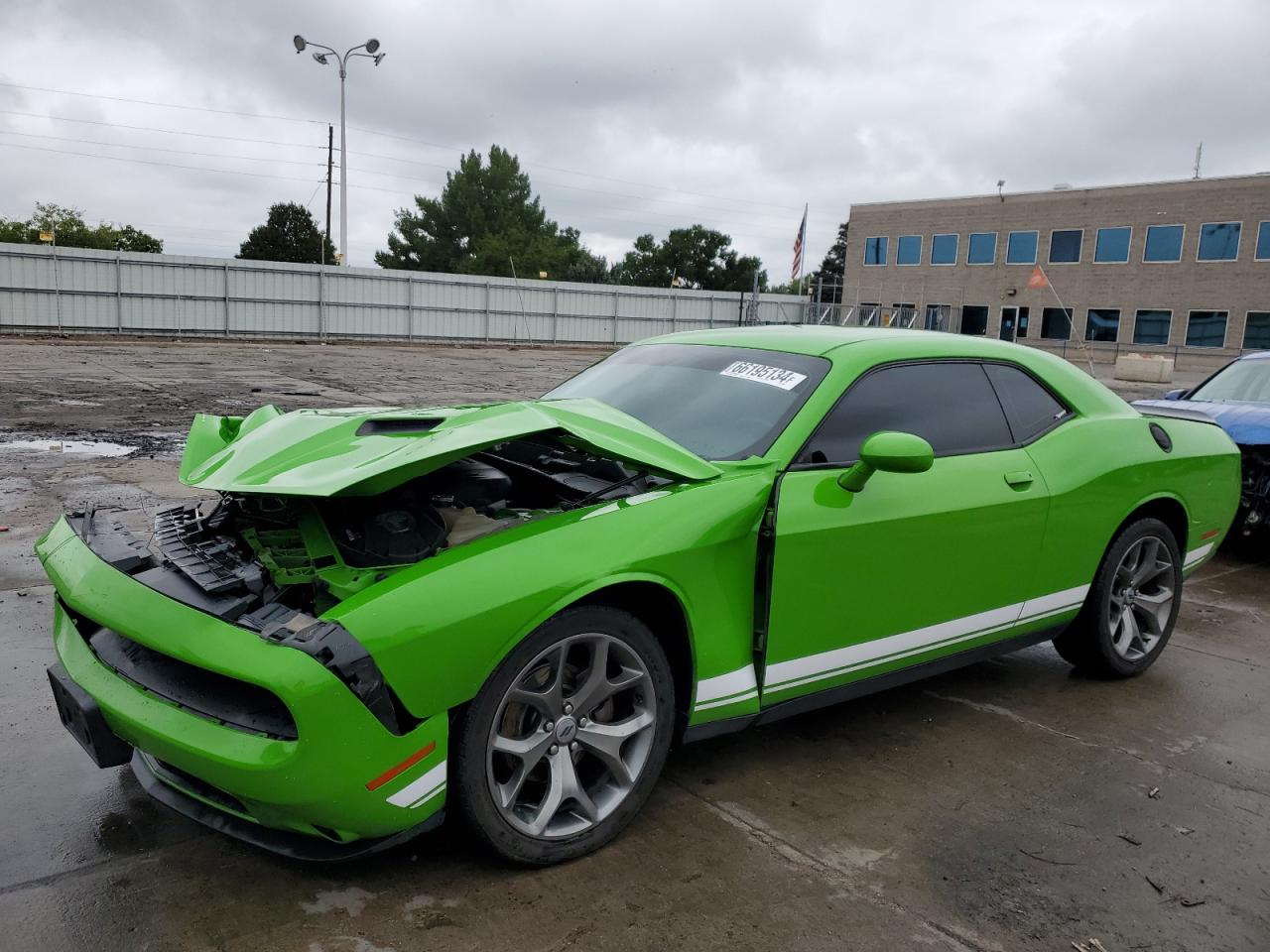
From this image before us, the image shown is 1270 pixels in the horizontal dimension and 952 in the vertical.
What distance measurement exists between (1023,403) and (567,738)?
97.6 inches

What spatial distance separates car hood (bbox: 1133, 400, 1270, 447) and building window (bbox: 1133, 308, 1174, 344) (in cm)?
3716

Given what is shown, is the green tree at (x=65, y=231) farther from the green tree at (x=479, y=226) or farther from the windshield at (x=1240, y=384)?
the windshield at (x=1240, y=384)

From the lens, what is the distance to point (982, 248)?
44.2m

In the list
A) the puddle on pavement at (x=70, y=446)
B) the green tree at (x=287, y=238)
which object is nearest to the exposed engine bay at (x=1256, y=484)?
the puddle on pavement at (x=70, y=446)

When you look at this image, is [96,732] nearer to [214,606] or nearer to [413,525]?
[214,606]

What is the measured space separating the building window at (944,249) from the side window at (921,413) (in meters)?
44.6

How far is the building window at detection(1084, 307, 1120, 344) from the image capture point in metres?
41.0

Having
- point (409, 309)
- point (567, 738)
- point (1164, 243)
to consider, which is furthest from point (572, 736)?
point (1164, 243)

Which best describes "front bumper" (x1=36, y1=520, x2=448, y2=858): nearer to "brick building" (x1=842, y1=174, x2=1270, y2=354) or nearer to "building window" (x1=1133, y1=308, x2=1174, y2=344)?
"brick building" (x1=842, y1=174, x2=1270, y2=354)

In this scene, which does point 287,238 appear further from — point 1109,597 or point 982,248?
point 1109,597

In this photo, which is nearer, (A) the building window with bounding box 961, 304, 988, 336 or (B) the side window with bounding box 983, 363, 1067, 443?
(B) the side window with bounding box 983, 363, 1067, 443

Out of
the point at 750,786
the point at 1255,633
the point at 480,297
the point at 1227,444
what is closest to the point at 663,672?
the point at 750,786

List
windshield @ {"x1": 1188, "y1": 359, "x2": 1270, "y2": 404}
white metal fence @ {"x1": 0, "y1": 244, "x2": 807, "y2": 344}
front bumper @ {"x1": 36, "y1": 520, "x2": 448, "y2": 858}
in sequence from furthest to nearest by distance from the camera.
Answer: white metal fence @ {"x1": 0, "y1": 244, "x2": 807, "y2": 344} → windshield @ {"x1": 1188, "y1": 359, "x2": 1270, "y2": 404} → front bumper @ {"x1": 36, "y1": 520, "x2": 448, "y2": 858}

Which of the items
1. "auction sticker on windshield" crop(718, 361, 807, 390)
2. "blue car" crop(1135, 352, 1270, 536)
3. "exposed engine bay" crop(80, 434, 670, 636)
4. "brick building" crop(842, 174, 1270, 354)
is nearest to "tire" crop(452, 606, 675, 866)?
"exposed engine bay" crop(80, 434, 670, 636)
